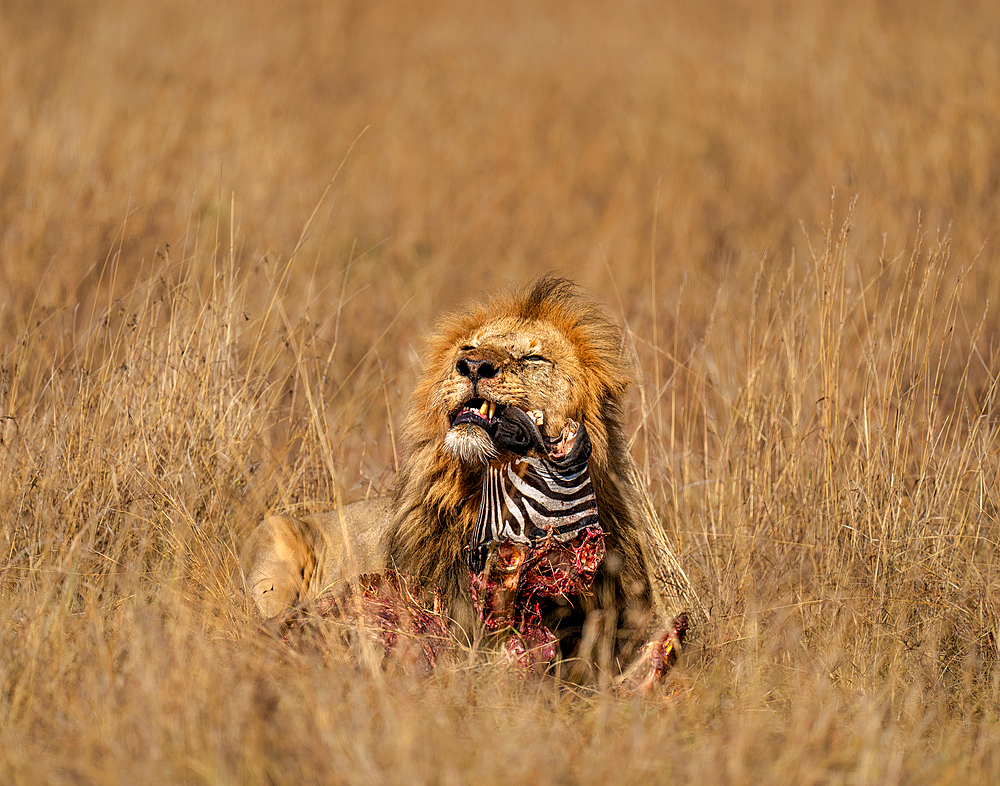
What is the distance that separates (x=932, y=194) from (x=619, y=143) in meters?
3.20

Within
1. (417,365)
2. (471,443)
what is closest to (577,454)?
(471,443)

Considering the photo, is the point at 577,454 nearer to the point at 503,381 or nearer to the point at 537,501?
the point at 537,501

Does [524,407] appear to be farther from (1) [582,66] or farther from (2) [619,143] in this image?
(1) [582,66]

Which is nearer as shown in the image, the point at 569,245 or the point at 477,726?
the point at 477,726

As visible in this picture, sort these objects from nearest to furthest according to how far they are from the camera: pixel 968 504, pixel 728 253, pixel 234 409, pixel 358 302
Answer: pixel 968 504 → pixel 234 409 → pixel 358 302 → pixel 728 253

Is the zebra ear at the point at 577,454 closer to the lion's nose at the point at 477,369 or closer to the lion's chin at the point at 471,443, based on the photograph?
the lion's chin at the point at 471,443

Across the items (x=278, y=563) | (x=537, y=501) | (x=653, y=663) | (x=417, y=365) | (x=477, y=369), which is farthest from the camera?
(x=417, y=365)

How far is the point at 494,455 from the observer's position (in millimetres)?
2594

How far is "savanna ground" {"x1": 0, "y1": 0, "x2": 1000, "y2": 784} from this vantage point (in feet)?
7.61

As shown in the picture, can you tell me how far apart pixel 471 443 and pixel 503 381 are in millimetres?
209

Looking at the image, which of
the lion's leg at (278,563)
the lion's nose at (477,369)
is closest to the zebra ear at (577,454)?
the lion's nose at (477,369)

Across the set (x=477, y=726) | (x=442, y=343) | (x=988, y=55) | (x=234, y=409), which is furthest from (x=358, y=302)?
(x=988, y=55)

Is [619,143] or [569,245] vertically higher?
[619,143]

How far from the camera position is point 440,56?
1209cm
